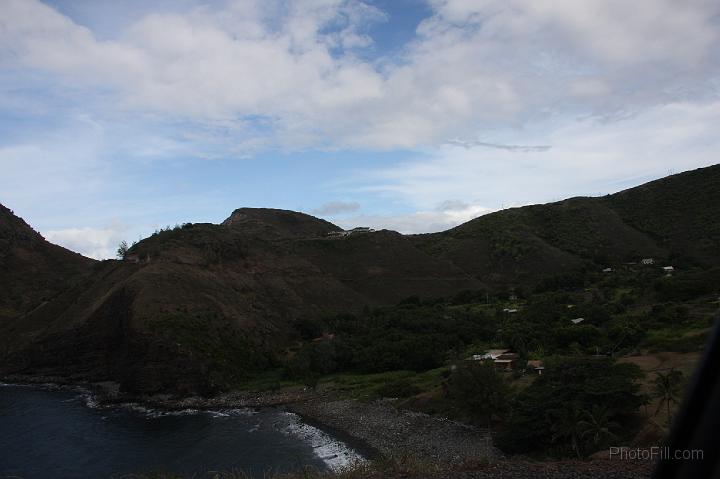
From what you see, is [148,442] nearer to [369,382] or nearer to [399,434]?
[399,434]

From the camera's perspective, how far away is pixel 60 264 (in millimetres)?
82188

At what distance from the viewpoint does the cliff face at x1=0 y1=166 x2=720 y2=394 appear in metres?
48.6

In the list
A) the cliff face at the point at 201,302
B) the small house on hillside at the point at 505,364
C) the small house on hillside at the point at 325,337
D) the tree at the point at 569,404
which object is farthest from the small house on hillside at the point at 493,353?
the cliff face at the point at 201,302

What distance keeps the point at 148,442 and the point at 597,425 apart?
2509cm

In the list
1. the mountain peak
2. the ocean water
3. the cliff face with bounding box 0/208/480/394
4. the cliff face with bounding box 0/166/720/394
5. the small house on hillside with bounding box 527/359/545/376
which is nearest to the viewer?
the ocean water

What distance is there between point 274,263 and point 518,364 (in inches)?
1714

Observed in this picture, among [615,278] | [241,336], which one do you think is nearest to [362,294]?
[241,336]

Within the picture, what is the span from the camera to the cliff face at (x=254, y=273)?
48625mm

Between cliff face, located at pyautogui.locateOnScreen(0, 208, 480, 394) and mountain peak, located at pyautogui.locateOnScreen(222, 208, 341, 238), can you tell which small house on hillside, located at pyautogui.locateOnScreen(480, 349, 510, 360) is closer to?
cliff face, located at pyautogui.locateOnScreen(0, 208, 480, 394)

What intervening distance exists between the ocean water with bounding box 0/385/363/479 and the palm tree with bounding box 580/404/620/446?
36.8ft

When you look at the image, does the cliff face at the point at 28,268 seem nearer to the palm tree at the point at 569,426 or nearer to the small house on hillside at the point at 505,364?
the small house on hillside at the point at 505,364

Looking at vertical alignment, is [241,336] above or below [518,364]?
above

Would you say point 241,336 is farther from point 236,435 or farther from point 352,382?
point 236,435

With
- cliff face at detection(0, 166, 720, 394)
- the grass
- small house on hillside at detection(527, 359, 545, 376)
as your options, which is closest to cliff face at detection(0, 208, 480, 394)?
cliff face at detection(0, 166, 720, 394)
